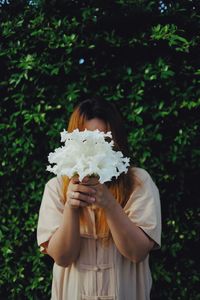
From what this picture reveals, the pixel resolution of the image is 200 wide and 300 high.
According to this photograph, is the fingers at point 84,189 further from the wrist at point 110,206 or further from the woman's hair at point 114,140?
the woman's hair at point 114,140

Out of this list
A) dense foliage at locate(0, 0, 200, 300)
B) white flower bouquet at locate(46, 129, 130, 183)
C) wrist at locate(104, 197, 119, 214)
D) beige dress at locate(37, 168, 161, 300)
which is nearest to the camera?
white flower bouquet at locate(46, 129, 130, 183)

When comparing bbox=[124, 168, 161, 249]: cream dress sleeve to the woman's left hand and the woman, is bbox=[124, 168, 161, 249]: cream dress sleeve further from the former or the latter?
the woman's left hand

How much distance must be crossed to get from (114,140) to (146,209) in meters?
0.35

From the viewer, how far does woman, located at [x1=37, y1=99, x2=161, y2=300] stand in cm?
212

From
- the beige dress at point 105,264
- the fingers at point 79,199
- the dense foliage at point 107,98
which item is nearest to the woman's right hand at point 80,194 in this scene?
the fingers at point 79,199

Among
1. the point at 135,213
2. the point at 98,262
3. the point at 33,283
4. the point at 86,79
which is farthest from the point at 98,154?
the point at 33,283

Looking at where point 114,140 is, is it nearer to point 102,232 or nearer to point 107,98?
point 102,232

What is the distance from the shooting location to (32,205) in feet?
12.1

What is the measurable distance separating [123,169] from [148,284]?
64 centimetres

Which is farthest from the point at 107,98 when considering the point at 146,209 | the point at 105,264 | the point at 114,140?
the point at 105,264

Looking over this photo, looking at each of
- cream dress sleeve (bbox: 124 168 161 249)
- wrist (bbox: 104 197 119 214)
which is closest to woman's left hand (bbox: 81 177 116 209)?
wrist (bbox: 104 197 119 214)

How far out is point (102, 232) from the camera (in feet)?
7.37

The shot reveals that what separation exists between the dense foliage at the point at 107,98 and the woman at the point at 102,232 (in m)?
1.14

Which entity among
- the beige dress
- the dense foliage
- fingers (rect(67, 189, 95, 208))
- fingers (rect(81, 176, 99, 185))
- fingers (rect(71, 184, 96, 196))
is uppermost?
the dense foliage
